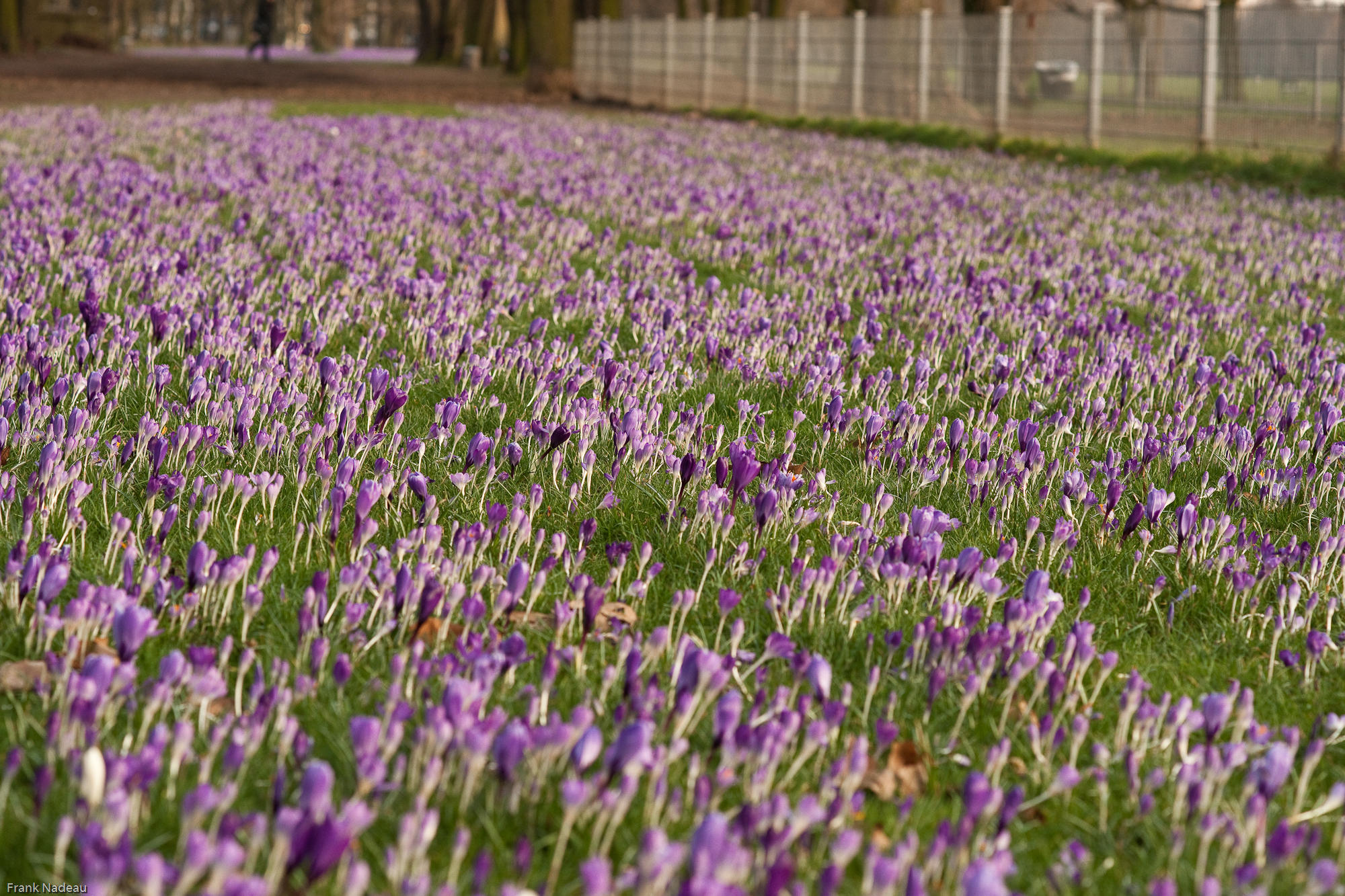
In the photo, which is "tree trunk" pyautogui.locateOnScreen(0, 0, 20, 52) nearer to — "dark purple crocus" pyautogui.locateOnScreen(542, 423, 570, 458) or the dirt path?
the dirt path

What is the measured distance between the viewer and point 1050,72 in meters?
24.4

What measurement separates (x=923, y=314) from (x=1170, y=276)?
2.63 m

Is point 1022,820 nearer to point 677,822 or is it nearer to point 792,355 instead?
point 677,822

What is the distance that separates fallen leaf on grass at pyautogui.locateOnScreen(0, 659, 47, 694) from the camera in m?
3.02

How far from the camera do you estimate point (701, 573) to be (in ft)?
13.4

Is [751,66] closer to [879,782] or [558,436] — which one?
[558,436]

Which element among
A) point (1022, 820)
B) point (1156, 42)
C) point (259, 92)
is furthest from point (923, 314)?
point (259, 92)

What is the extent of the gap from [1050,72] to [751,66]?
33.1 ft

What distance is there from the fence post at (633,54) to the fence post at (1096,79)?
682 inches

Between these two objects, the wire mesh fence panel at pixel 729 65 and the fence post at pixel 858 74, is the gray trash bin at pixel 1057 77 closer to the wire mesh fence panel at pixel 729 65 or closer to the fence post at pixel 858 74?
the fence post at pixel 858 74

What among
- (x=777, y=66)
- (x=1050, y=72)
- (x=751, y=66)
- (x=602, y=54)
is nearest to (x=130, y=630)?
(x=1050, y=72)

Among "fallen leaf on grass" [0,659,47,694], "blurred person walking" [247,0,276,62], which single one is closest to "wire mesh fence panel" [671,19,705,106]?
"blurred person walking" [247,0,276,62]

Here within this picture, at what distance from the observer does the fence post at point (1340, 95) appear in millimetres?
17922

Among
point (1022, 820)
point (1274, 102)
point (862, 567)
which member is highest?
point (1274, 102)
